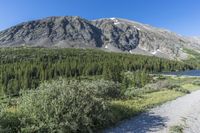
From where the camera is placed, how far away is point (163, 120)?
75.1 ft

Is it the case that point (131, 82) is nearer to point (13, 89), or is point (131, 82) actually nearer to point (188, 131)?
point (13, 89)

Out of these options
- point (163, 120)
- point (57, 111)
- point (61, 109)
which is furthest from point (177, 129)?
point (57, 111)

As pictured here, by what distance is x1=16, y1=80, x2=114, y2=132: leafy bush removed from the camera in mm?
16594

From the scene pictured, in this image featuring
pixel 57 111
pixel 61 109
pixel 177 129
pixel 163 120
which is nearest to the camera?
pixel 57 111

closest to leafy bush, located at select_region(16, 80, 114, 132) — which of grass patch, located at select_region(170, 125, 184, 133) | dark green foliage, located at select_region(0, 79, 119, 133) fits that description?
dark green foliage, located at select_region(0, 79, 119, 133)

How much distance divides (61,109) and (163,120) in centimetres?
897

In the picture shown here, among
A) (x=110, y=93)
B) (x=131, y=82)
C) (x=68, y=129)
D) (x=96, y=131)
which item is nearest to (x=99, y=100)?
(x=96, y=131)

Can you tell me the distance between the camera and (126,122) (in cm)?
2189

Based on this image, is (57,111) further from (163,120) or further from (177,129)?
(163,120)

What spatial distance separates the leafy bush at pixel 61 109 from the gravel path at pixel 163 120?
1.68m

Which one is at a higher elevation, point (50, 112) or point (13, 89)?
point (50, 112)

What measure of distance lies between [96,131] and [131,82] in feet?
296

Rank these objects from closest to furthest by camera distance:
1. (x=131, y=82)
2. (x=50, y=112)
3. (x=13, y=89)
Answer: (x=50, y=112) → (x=131, y=82) → (x=13, y=89)

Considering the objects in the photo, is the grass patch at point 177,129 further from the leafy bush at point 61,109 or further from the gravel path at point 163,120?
the leafy bush at point 61,109
